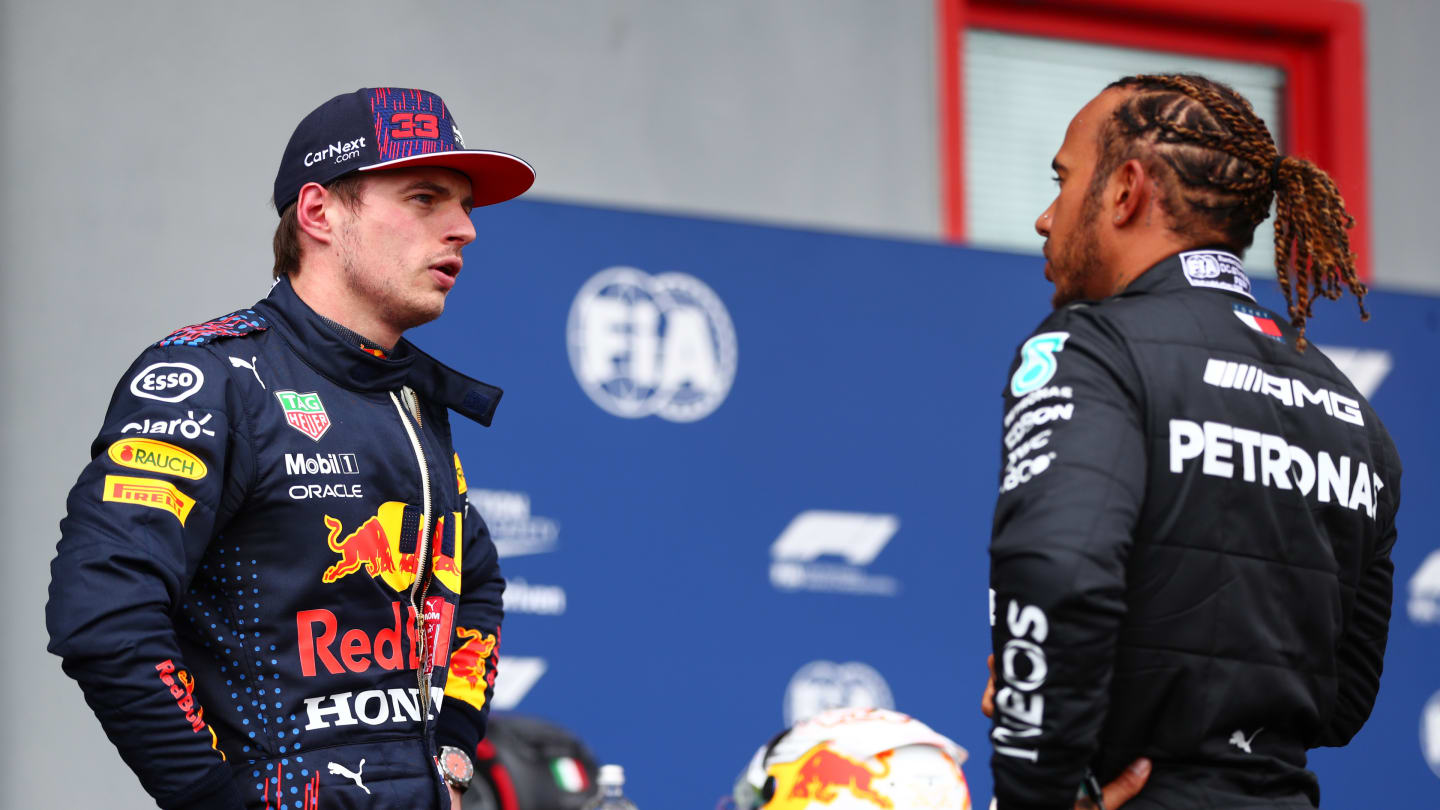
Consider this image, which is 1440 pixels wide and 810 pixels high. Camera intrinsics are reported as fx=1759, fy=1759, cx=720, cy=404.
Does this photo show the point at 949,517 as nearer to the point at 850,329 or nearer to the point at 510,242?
the point at 850,329

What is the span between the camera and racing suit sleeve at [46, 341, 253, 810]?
1.77m

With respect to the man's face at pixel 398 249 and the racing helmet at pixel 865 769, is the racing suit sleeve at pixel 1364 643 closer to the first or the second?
the racing helmet at pixel 865 769

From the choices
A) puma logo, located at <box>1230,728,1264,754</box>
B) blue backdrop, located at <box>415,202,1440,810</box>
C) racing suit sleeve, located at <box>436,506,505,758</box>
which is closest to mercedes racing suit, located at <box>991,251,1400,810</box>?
puma logo, located at <box>1230,728,1264,754</box>

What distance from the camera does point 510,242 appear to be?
13.8 feet

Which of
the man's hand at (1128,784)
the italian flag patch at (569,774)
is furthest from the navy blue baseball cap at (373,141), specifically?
the italian flag patch at (569,774)

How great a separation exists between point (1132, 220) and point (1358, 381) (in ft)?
12.0

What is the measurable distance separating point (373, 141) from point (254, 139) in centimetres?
223

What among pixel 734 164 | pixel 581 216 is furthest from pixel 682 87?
pixel 581 216

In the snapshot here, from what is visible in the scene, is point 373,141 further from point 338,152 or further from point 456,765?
point 456,765

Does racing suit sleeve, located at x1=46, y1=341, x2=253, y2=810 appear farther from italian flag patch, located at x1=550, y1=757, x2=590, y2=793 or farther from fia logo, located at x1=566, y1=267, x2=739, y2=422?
fia logo, located at x1=566, y1=267, x2=739, y2=422

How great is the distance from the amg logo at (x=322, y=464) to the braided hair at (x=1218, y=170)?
2.94ft

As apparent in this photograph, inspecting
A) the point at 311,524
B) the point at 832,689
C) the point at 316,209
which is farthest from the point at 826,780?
the point at 832,689

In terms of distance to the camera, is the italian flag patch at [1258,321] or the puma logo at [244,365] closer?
the italian flag patch at [1258,321]

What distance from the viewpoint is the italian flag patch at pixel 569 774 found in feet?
11.6
